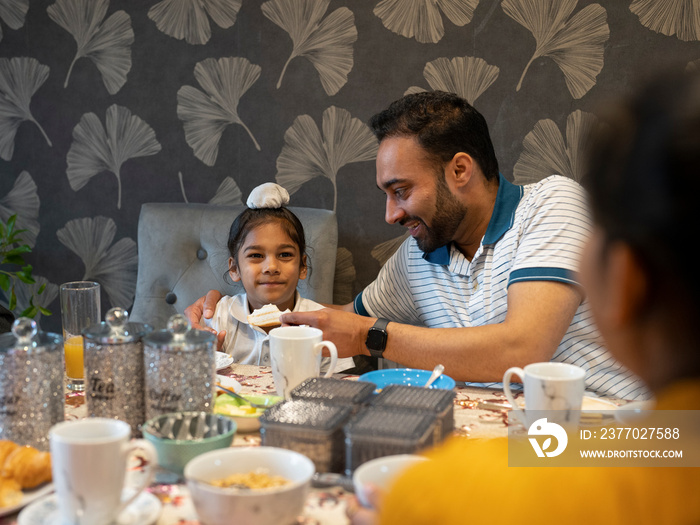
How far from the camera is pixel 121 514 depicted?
0.85m

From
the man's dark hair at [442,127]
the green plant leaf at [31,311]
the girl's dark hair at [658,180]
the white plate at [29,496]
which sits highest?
the man's dark hair at [442,127]

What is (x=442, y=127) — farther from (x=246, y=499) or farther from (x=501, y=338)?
(x=246, y=499)

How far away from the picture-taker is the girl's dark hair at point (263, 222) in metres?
2.27

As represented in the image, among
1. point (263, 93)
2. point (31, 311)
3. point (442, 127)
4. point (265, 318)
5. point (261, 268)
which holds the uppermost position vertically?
point (263, 93)

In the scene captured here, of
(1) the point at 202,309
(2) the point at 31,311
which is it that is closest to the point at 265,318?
(1) the point at 202,309

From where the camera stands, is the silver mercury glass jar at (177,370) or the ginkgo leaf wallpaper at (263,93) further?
the ginkgo leaf wallpaper at (263,93)

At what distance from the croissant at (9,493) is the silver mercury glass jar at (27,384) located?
130mm

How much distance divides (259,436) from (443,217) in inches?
40.0

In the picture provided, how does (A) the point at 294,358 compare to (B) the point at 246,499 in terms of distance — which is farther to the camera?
(A) the point at 294,358

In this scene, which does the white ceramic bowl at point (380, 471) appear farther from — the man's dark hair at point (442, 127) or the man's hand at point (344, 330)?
the man's dark hair at point (442, 127)

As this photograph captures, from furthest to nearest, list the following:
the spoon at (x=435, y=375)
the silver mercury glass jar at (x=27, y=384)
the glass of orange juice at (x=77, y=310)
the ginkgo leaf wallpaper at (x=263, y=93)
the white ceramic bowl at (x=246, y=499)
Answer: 1. the ginkgo leaf wallpaper at (x=263, y=93)
2. the glass of orange juice at (x=77, y=310)
3. the spoon at (x=435, y=375)
4. the silver mercury glass jar at (x=27, y=384)
5. the white ceramic bowl at (x=246, y=499)

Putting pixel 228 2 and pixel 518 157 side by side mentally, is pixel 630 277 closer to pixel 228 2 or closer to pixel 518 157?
pixel 518 157

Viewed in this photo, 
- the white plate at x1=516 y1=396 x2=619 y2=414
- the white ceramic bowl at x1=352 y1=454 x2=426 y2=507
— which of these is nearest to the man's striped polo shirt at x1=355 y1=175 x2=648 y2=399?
the white plate at x1=516 y1=396 x2=619 y2=414

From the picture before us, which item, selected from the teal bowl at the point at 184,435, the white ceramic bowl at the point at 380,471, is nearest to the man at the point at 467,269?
the teal bowl at the point at 184,435
